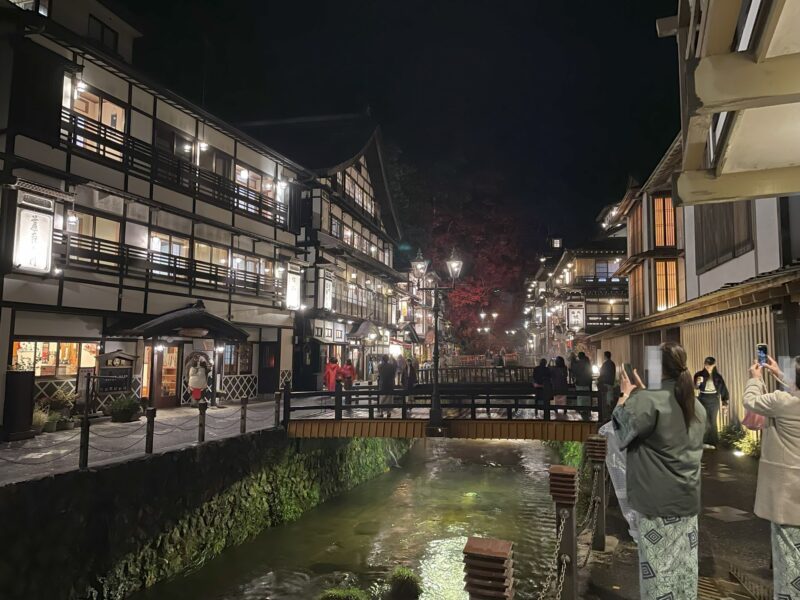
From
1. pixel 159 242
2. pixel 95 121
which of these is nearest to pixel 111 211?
pixel 159 242

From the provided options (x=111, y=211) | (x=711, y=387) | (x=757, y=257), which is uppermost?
(x=111, y=211)

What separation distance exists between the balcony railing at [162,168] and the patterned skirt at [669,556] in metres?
17.6

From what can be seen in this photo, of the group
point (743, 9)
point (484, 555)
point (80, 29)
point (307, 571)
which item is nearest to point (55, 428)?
point (307, 571)

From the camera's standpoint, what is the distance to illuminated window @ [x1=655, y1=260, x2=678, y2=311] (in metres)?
25.7

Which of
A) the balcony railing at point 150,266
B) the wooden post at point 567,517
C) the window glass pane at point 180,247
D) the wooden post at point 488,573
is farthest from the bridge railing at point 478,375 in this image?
the wooden post at point 488,573

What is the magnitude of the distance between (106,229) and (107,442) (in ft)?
25.7

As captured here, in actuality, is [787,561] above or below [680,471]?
Answer: below

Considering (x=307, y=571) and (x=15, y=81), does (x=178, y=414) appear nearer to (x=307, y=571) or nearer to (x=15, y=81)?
(x=307, y=571)

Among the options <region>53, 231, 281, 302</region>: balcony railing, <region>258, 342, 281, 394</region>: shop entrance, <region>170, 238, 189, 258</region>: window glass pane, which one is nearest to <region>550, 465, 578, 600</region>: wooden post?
<region>53, 231, 281, 302</region>: balcony railing

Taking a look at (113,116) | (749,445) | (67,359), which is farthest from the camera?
(113,116)

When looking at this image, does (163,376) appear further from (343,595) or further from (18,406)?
(343,595)

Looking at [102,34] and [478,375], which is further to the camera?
[478,375]

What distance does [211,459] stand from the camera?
40.7 ft

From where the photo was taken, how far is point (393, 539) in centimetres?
1420
